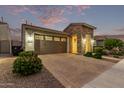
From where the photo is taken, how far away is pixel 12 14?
1210cm

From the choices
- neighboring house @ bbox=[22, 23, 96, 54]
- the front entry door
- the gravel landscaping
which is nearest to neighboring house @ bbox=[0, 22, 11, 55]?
neighboring house @ bbox=[22, 23, 96, 54]

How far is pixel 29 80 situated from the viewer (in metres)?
6.03

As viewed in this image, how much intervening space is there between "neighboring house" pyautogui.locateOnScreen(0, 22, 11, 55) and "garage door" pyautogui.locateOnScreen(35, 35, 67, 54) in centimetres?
308

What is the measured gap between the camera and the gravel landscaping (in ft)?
18.2

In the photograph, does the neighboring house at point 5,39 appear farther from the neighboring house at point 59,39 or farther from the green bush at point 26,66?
the green bush at point 26,66

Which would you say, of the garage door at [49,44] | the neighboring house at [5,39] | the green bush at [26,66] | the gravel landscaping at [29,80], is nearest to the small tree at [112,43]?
the garage door at [49,44]

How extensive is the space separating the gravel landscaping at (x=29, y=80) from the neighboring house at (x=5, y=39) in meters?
7.88

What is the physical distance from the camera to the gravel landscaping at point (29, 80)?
5.55 meters

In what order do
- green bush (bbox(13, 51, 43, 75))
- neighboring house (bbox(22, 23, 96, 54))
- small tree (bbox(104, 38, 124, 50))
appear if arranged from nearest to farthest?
green bush (bbox(13, 51, 43, 75)) < neighboring house (bbox(22, 23, 96, 54)) < small tree (bbox(104, 38, 124, 50))

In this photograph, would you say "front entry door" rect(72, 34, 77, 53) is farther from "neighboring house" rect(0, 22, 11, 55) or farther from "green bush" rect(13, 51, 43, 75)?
"green bush" rect(13, 51, 43, 75)

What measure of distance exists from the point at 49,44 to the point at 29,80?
27.8 ft

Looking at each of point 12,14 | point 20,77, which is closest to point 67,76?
point 20,77
